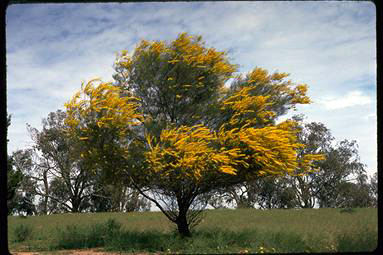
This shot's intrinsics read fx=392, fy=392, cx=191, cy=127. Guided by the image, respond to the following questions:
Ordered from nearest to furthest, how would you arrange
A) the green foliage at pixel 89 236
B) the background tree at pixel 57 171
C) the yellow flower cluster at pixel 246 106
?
1. the yellow flower cluster at pixel 246 106
2. the green foliage at pixel 89 236
3. the background tree at pixel 57 171

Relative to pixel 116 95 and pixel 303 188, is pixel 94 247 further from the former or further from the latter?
pixel 303 188

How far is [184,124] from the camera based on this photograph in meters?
11.3

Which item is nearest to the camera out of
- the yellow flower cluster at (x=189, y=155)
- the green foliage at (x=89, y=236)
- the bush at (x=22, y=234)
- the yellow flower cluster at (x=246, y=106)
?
the yellow flower cluster at (x=189, y=155)

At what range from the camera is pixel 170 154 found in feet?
31.0

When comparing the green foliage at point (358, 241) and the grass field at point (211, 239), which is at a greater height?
the green foliage at point (358, 241)

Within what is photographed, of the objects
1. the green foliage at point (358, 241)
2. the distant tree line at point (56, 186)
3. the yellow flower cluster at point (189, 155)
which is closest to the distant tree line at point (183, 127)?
the yellow flower cluster at point (189, 155)

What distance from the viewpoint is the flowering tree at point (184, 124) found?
32.4 feet

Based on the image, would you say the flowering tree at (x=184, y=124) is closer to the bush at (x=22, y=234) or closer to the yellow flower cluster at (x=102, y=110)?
the yellow flower cluster at (x=102, y=110)

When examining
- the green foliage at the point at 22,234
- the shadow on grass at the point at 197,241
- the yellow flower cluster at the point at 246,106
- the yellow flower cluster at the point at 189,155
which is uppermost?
the yellow flower cluster at the point at 246,106

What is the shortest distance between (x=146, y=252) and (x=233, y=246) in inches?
87.8

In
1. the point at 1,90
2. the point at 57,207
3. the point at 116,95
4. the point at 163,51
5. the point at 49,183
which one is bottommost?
the point at 57,207

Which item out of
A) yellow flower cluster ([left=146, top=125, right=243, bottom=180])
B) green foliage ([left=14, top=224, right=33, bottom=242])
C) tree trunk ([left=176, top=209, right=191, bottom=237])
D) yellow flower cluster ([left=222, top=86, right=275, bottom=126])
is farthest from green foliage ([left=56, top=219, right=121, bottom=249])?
yellow flower cluster ([left=222, top=86, right=275, bottom=126])

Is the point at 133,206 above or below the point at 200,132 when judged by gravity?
below

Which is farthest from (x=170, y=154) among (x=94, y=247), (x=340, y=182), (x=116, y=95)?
(x=340, y=182)
